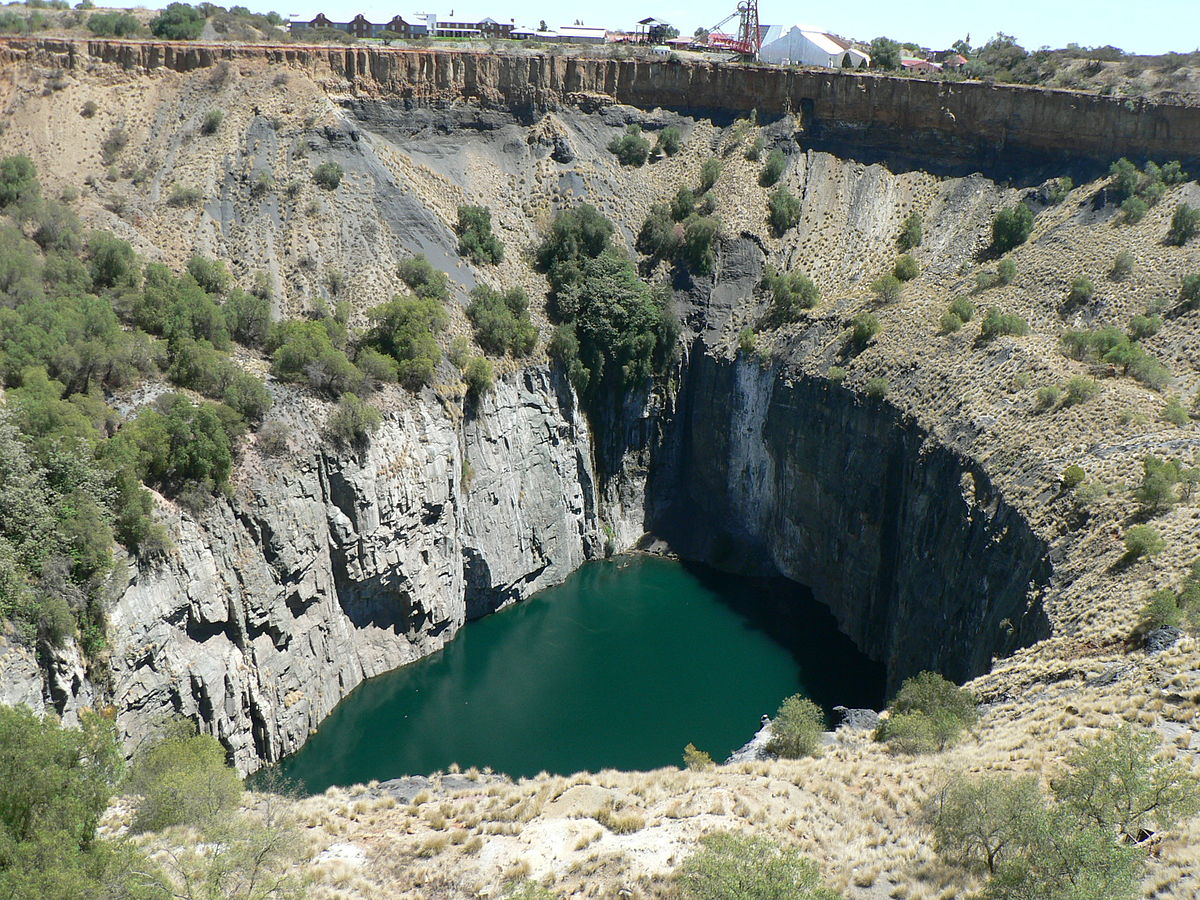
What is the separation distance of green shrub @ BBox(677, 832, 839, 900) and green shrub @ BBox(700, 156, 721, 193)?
47862mm

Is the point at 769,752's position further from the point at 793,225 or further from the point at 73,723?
the point at 793,225

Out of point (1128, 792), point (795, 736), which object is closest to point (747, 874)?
point (1128, 792)

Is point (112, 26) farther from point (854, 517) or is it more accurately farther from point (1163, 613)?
point (1163, 613)

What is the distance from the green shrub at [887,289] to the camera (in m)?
55.2

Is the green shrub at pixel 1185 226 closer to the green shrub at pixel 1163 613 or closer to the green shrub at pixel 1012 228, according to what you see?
the green shrub at pixel 1012 228

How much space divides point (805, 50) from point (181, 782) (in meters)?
60.5

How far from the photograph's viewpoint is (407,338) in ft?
161

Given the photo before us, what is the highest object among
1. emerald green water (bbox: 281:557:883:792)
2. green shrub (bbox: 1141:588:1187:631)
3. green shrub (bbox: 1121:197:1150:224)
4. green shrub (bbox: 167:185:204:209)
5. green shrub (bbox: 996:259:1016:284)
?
Result: green shrub (bbox: 1121:197:1150:224)

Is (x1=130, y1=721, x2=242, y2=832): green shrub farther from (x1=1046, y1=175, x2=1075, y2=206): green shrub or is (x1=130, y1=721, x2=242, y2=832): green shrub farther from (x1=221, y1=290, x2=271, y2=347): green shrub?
(x1=1046, y1=175, x2=1075, y2=206): green shrub

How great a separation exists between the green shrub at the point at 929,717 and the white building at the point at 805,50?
4786 centimetres

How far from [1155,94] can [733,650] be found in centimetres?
3952

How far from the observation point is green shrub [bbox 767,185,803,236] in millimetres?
61781

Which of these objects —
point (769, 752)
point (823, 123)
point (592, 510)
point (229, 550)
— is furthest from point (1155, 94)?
point (229, 550)

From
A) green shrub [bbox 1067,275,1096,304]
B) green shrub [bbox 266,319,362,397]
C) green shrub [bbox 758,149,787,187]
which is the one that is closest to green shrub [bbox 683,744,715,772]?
green shrub [bbox 266,319,362,397]
